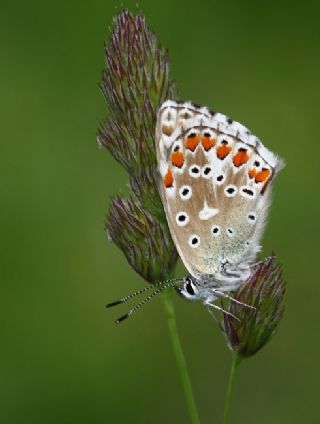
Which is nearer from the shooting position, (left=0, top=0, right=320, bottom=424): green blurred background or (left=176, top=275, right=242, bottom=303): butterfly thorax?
(left=176, top=275, right=242, bottom=303): butterfly thorax

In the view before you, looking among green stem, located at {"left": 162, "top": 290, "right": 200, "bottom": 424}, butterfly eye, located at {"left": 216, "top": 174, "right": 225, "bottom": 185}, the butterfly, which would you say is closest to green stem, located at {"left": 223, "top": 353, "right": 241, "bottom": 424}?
green stem, located at {"left": 162, "top": 290, "right": 200, "bottom": 424}

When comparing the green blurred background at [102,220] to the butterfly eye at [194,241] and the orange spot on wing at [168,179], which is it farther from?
the orange spot on wing at [168,179]

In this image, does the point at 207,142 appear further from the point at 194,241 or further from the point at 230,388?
the point at 230,388

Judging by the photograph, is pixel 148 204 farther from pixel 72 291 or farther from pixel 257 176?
pixel 72 291

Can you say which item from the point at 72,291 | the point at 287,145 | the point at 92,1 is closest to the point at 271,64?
the point at 287,145

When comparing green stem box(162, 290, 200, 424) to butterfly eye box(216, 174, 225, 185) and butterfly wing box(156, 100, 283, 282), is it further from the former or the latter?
butterfly eye box(216, 174, 225, 185)

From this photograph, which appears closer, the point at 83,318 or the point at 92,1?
the point at 83,318

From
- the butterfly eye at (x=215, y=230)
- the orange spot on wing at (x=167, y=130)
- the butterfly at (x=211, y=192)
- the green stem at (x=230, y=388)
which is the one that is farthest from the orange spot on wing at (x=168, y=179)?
the green stem at (x=230, y=388)
